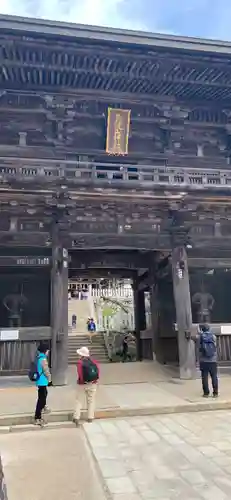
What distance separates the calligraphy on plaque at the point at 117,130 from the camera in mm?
11969

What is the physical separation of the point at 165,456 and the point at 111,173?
26.2 feet

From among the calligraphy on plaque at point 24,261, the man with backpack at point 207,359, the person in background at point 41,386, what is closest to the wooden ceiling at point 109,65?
the calligraphy on plaque at point 24,261

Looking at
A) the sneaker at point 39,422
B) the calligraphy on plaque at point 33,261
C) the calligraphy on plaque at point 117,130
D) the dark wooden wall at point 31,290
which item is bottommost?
the sneaker at point 39,422

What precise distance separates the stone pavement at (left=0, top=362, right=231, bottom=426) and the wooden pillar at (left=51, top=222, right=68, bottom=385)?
1.85 feet

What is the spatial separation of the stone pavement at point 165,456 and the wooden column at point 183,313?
139 inches

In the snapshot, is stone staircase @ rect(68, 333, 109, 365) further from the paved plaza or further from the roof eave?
the roof eave

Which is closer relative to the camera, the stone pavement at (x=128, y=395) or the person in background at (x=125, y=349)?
the stone pavement at (x=128, y=395)

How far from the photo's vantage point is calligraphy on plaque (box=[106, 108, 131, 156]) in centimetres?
1197

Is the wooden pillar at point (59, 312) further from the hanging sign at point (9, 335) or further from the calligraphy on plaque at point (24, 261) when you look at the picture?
the hanging sign at point (9, 335)

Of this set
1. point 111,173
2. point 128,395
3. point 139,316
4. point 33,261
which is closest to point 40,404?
point 128,395

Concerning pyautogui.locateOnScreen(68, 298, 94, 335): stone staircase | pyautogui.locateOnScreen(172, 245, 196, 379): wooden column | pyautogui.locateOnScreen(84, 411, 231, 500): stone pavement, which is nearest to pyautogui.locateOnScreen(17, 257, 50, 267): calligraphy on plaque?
pyautogui.locateOnScreen(172, 245, 196, 379): wooden column

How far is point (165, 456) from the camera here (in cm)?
476

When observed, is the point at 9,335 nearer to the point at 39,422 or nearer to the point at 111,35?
the point at 39,422

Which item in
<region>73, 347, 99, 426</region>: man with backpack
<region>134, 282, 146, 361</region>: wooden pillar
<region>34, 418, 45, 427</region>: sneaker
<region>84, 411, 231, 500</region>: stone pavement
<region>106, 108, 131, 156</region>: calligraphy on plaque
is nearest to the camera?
<region>84, 411, 231, 500</region>: stone pavement
